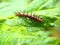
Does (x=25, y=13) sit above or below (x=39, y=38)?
above

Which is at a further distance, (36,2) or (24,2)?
(24,2)

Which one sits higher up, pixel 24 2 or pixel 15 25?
pixel 24 2

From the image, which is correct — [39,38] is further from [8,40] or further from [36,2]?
[36,2]

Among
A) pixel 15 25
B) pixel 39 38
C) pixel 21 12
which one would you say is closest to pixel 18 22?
pixel 15 25

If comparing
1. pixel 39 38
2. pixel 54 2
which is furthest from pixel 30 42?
pixel 54 2

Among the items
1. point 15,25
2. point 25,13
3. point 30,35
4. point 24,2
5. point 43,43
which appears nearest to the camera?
point 43,43

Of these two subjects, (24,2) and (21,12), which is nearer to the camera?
(21,12)

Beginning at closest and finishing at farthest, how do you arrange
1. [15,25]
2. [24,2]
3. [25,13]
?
[15,25], [25,13], [24,2]

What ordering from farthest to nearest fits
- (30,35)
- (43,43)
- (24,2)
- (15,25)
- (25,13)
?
(24,2), (25,13), (15,25), (30,35), (43,43)

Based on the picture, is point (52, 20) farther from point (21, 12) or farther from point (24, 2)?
point (24, 2)
